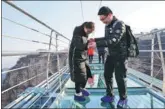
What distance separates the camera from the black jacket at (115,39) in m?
2.19

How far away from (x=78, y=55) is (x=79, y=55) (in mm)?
12

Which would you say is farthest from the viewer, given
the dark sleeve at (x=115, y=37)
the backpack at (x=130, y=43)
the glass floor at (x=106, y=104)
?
the glass floor at (x=106, y=104)

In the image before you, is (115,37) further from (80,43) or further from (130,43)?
(80,43)

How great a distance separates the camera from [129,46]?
7.54ft

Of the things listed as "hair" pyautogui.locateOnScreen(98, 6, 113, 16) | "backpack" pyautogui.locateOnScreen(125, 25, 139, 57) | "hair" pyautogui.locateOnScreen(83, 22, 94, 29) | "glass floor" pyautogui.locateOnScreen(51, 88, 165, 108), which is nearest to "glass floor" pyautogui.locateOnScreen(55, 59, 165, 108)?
"glass floor" pyautogui.locateOnScreen(51, 88, 165, 108)

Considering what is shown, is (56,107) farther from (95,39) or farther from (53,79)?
(53,79)

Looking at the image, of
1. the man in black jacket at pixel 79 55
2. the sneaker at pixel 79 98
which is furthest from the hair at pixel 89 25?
the sneaker at pixel 79 98

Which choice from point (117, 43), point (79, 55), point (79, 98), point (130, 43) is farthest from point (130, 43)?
point (79, 98)

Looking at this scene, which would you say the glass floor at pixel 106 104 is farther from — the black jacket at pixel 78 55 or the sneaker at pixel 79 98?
the black jacket at pixel 78 55

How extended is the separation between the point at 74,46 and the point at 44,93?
74cm

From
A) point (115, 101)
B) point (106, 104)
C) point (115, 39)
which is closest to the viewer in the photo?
point (115, 39)

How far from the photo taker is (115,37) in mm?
2188

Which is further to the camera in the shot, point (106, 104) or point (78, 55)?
point (78, 55)

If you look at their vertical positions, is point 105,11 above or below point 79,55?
above
